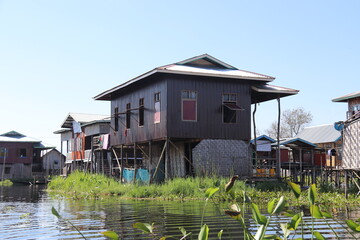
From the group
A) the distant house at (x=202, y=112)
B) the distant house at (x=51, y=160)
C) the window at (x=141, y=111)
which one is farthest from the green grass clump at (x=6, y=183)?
the distant house at (x=202, y=112)

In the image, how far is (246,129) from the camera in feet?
73.7

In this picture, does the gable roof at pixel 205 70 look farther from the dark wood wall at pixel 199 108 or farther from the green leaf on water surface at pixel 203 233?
the green leaf on water surface at pixel 203 233

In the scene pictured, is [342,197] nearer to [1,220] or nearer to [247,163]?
[247,163]

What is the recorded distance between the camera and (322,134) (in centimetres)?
4081

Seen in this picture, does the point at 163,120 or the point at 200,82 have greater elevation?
the point at 200,82

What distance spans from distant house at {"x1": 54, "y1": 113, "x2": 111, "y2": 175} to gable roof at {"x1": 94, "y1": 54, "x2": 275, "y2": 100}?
1164 centimetres

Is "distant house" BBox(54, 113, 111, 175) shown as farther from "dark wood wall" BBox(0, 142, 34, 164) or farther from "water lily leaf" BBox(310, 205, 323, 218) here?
"water lily leaf" BBox(310, 205, 323, 218)

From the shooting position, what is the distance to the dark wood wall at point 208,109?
69.7ft

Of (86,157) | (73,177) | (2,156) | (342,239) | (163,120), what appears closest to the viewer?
(342,239)

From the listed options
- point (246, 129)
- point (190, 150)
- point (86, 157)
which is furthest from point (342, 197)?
point (86, 157)

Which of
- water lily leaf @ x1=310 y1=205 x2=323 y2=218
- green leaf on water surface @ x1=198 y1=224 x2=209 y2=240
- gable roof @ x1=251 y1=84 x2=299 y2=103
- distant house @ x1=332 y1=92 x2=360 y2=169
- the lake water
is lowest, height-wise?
the lake water

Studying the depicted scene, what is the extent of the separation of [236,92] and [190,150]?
3.54 meters

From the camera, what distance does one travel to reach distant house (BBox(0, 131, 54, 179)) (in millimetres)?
50844

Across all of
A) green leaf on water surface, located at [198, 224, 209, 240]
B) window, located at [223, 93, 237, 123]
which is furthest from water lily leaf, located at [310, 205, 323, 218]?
window, located at [223, 93, 237, 123]
